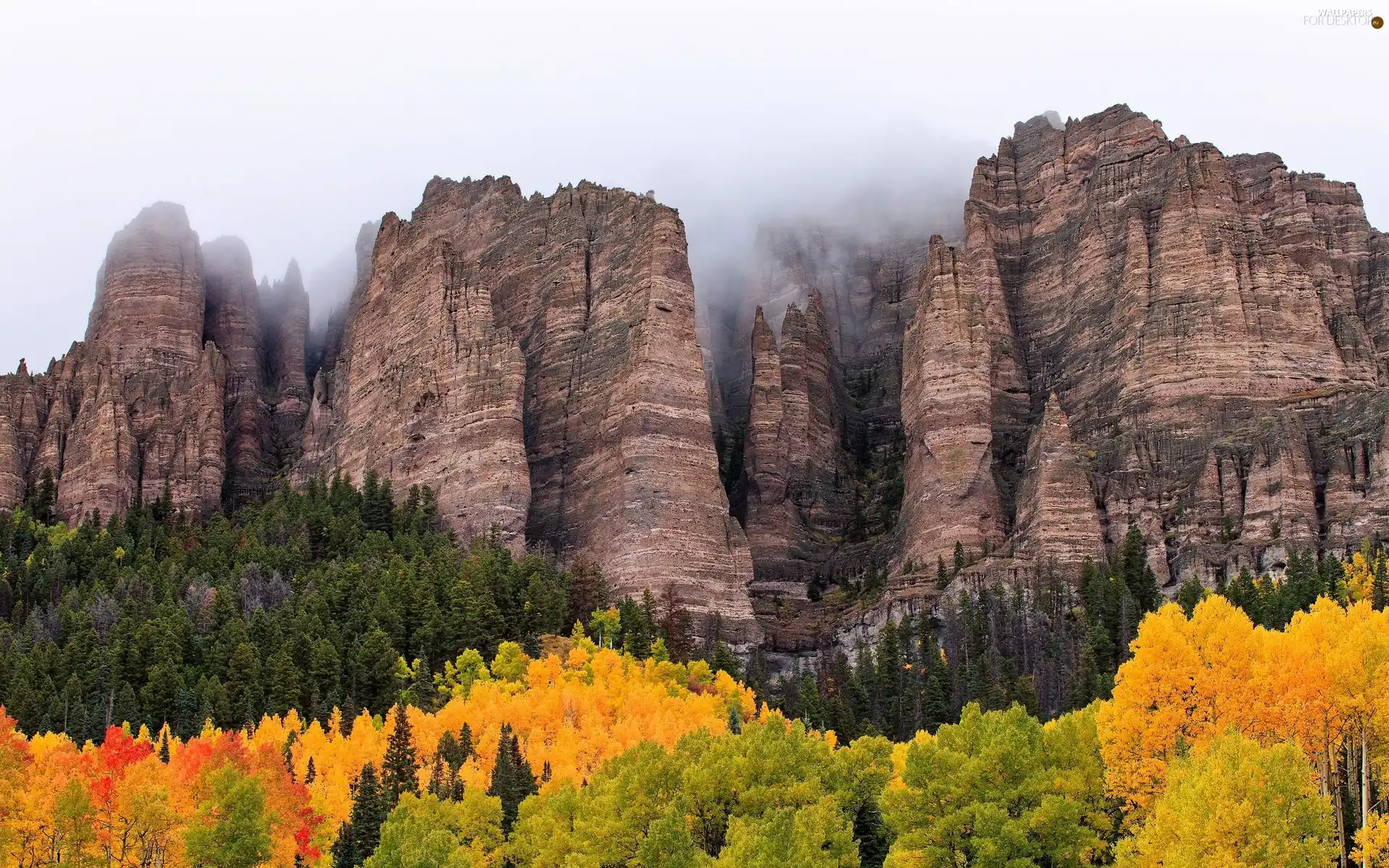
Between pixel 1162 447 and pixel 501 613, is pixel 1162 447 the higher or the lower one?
the higher one

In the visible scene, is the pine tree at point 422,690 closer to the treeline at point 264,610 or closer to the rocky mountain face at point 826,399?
the treeline at point 264,610

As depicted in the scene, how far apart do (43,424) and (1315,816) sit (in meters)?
128

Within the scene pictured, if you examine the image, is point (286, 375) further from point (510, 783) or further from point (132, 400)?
point (510, 783)

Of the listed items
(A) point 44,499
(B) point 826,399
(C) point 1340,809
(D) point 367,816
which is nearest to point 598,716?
(D) point 367,816

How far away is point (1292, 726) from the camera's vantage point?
67.6 m

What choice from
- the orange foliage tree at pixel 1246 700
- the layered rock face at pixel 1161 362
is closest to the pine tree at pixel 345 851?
the orange foliage tree at pixel 1246 700

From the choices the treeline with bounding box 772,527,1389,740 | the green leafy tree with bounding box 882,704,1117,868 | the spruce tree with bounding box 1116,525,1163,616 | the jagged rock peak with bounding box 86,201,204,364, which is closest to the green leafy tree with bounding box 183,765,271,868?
the green leafy tree with bounding box 882,704,1117,868

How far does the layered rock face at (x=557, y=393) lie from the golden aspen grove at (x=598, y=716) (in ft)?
17.0

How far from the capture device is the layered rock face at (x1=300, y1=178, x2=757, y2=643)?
138000 mm

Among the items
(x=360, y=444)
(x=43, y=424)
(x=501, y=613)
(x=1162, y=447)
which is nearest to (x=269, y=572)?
(x=501, y=613)

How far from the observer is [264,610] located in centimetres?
11900

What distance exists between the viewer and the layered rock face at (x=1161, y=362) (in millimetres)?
131000

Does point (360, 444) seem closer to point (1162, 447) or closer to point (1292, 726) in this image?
point (1162, 447)

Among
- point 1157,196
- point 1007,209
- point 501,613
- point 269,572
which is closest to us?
point 501,613
